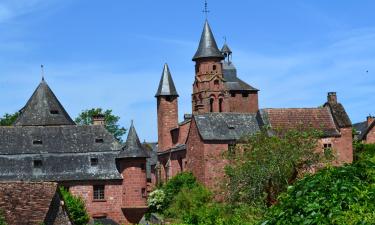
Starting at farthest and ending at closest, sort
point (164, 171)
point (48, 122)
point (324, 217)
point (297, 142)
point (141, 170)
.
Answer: point (164, 171) < point (48, 122) < point (141, 170) < point (297, 142) < point (324, 217)

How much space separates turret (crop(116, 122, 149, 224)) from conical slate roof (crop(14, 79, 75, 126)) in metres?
9.09

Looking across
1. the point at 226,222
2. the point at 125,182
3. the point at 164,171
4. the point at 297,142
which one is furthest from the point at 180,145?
the point at 226,222

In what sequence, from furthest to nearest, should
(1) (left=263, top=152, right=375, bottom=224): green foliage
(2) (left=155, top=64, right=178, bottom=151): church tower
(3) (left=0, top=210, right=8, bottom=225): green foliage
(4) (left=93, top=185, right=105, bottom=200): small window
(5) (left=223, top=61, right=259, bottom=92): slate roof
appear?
1. (5) (left=223, top=61, right=259, bottom=92): slate roof
2. (2) (left=155, top=64, right=178, bottom=151): church tower
3. (4) (left=93, top=185, right=105, bottom=200): small window
4. (3) (left=0, top=210, right=8, bottom=225): green foliage
5. (1) (left=263, top=152, right=375, bottom=224): green foliage

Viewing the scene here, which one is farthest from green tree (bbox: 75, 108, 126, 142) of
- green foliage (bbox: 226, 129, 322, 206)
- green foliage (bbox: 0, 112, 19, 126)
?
green foliage (bbox: 226, 129, 322, 206)

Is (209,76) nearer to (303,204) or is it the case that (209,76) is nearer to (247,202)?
(247,202)

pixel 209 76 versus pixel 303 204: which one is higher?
pixel 209 76

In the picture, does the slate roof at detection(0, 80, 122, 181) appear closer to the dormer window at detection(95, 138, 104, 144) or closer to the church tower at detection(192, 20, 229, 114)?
the dormer window at detection(95, 138, 104, 144)

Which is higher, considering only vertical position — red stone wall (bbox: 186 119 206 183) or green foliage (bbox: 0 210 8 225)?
red stone wall (bbox: 186 119 206 183)

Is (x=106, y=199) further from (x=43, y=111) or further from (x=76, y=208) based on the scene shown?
(x=43, y=111)

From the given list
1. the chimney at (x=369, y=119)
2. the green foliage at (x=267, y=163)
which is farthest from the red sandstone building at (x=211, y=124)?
the chimney at (x=369, y=119)

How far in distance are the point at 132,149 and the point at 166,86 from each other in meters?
13.7

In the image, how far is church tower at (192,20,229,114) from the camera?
77000 mm

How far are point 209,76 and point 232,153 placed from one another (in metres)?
28.4

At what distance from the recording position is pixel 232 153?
49531 mm
